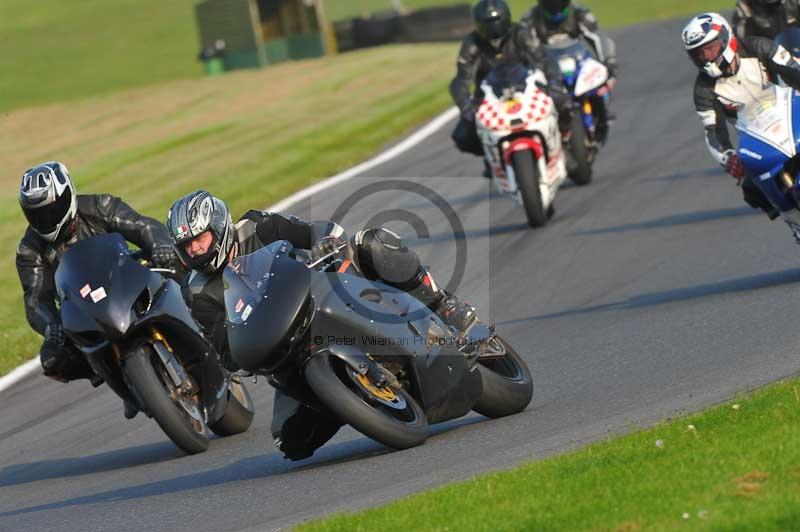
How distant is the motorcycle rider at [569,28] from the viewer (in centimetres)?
1548

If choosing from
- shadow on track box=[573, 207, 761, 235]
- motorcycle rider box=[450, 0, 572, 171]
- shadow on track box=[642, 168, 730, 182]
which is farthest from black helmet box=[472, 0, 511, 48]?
shadow on track box=[642, 168, 730, 182]

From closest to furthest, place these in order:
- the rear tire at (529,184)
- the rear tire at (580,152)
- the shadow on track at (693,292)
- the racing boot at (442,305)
→ the racing boot at (442,305), the shadow on track at (693,292), the rear tire at (529,184), the rear tire at (580,152)

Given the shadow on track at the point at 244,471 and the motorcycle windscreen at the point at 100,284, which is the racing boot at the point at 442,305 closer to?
the shadow on track at the point at 244,471

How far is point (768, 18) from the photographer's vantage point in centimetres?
1393

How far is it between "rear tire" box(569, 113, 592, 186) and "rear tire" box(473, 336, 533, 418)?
7.42 metres

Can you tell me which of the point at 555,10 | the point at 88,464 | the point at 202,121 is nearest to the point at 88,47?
the point at 202,121

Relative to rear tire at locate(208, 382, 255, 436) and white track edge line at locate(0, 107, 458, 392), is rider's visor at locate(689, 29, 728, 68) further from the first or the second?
white track edge line at locate(0, 107, 458, 392)

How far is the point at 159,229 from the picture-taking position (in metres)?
9.08

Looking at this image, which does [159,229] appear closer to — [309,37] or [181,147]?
[181,147]

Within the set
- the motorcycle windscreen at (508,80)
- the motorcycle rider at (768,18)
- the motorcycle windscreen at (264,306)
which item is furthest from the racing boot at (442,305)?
the motorcycle rider at (768,18)

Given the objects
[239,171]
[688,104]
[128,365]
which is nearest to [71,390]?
[128,365]

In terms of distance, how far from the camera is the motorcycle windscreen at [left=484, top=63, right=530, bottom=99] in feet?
43.8

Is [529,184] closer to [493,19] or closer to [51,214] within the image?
[493,19]

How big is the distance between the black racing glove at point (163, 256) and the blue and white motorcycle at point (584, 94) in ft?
22.5
